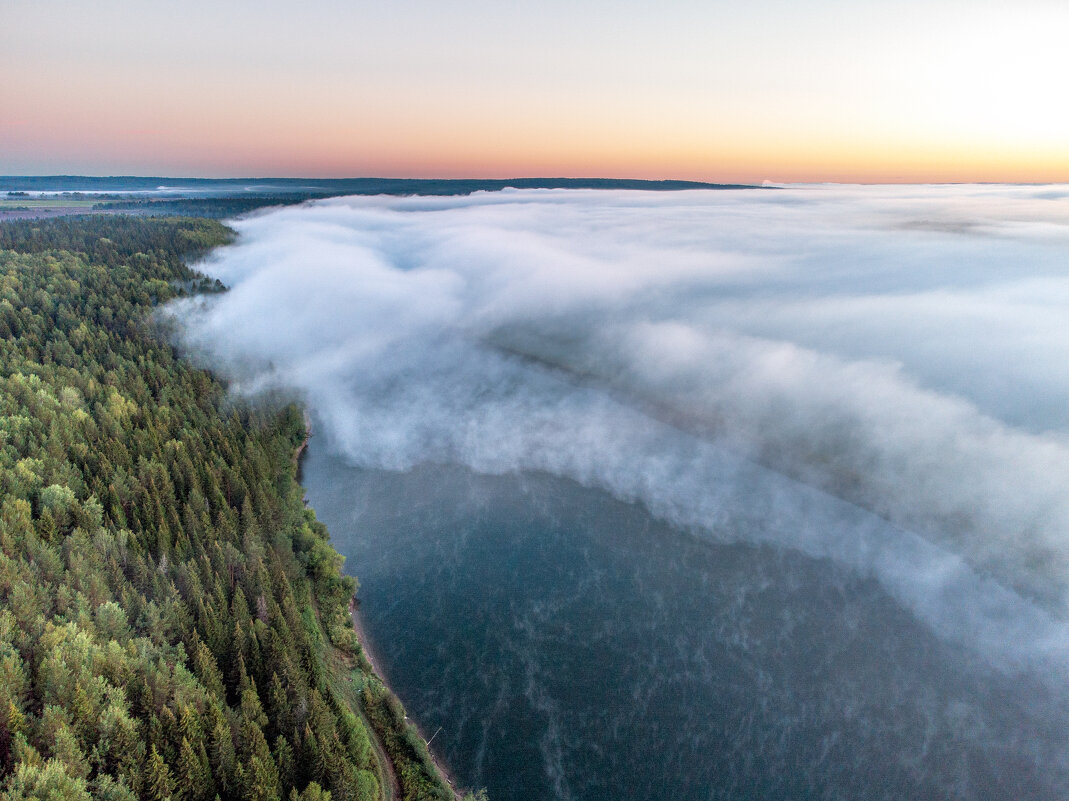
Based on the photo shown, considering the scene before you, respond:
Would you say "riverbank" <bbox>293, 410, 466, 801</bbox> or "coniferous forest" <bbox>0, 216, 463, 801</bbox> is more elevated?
"coniferous forest" <bbox>0, 216, 463, 801</bbox>

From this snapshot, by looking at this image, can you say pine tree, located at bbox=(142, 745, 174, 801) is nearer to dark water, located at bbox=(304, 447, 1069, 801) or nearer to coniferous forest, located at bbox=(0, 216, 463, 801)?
coniferous forest, located at bbox=(0, 216, 463, 801)

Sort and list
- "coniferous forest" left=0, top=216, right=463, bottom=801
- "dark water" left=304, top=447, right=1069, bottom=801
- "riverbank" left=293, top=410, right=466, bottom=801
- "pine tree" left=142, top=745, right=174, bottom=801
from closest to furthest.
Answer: "pine tree" left=142, top=745, right=174, bottom=801 → "coniferous forest" left=0, top=216, right=463, bottom=801 → "riverbank" left=293, top=410, right=466, bottom=801 → "dark water" left=304, top=447, right=1069, bottom=801

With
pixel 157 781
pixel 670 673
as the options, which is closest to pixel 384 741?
pixel 157 781

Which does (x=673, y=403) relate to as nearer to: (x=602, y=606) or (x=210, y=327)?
(x=602, y=606)

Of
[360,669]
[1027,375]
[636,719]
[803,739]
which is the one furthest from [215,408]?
[1027,375]

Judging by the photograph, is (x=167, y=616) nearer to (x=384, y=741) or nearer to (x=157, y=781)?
(x=157, y=781)

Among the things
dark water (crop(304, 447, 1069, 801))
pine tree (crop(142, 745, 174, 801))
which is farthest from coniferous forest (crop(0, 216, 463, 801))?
dark water (crop(304, 447, 1069, 801))
